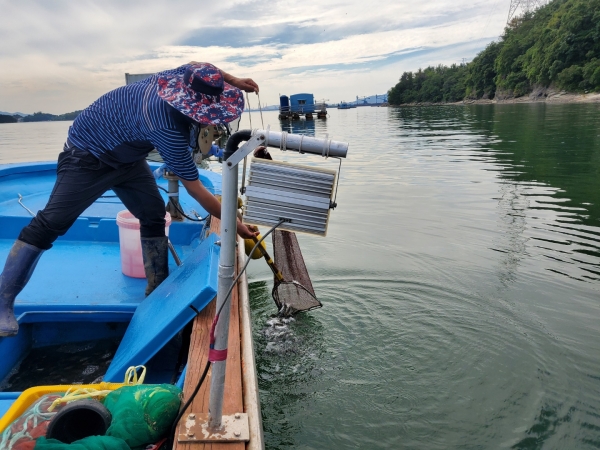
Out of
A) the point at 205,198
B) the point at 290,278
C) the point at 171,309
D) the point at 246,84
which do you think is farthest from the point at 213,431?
the point at 290,278

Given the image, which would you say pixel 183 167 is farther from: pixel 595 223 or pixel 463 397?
pixel 595 223

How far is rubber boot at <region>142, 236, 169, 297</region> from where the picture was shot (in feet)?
11.3

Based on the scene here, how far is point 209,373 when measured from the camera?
8.13 feet

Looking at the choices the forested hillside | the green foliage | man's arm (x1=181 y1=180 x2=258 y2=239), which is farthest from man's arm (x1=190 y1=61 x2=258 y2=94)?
the green foliage

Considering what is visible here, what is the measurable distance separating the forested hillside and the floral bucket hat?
71019mm

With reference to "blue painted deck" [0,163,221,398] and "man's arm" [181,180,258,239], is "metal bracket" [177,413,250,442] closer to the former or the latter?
"blue painted deck" [0,163,221,398]

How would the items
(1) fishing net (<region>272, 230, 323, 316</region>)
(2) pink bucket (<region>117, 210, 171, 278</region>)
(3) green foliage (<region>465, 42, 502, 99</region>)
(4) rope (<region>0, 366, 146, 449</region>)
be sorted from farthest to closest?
1. (3) green foliage (<region>465, 42, 502, 99</region>)
2. (1) fishing net (<region>272, 230, 323, 316</region>)
3. (2) pink bucket (<region>117, 210, 171, 278</region>)
4. (4) rope (<region>0, 366, 146, 449</region>)

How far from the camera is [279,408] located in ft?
11.6

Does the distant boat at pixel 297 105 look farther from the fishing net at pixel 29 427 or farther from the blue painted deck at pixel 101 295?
the fishing net at pixel 29 427

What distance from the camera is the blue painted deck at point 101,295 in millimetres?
2682

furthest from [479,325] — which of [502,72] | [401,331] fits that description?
[502,72]

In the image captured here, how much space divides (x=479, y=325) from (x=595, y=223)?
419 centimetres

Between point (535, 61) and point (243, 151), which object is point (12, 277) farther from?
point (535, 61)

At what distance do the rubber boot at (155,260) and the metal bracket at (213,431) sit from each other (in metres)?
1.69
